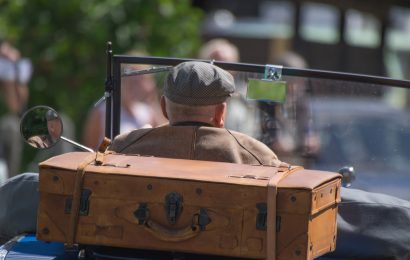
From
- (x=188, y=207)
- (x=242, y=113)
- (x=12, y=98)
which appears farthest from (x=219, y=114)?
(x=12, y=98)

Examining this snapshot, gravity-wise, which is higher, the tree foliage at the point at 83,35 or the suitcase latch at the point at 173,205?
the tree foliage at the point at 83,35

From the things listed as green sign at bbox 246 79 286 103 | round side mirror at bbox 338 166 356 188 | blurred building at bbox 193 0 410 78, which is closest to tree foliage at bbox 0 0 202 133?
blurred building at bbox 193 0 410 78

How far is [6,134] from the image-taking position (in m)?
9.29

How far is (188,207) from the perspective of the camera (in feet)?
11.3

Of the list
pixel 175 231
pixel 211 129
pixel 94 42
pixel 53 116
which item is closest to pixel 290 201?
pixel 175 231

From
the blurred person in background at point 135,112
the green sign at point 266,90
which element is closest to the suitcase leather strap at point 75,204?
the green sign at point 266,90

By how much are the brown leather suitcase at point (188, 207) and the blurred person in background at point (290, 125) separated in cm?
118

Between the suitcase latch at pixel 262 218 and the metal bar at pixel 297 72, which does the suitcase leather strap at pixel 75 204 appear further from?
the metal bar at pixel 297 72

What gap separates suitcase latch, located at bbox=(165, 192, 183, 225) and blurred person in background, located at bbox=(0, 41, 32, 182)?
222 inches

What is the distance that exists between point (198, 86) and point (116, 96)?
702 millimetres

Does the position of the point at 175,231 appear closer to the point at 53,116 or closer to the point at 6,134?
the point at 53,116

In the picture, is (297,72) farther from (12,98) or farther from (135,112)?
(12,98)

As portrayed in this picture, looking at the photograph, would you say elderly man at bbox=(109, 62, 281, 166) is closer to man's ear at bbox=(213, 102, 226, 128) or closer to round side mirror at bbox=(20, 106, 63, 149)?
man's ear at bbox=(213, 102, 226, 128)

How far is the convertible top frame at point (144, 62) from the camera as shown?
14.7ft
